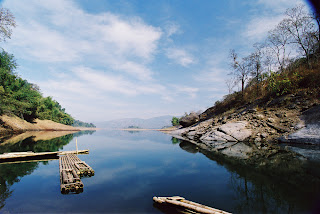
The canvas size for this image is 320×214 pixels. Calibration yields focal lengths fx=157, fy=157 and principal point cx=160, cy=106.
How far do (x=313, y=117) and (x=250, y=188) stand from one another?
16.8 meters

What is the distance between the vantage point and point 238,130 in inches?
880

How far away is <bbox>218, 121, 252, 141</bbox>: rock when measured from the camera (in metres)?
21.5

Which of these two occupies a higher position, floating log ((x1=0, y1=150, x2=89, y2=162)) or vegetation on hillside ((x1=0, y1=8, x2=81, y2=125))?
vegetation on hillside ((x1=0, y1=8, x2=81, y2=125))

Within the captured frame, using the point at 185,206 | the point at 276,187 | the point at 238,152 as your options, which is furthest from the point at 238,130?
the point at 185,206

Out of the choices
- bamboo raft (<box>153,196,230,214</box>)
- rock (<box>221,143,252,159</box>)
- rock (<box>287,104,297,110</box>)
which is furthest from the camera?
rock (<box>287,104,297,110</box>)

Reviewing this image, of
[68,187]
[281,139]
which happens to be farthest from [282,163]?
[68,187]

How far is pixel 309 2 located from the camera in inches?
322

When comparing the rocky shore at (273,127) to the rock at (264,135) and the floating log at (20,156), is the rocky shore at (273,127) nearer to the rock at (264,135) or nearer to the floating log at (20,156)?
the rock at (264,135)

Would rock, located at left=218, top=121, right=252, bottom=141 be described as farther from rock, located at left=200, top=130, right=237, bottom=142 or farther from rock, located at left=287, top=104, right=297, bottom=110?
rock, located at left=287, top=104, right=297, bottom=110

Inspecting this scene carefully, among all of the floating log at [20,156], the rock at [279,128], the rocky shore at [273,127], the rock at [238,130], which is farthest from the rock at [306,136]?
the floating log at [20,156]

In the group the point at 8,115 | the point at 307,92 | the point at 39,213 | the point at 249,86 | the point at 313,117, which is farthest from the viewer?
Result: the point at 8,115

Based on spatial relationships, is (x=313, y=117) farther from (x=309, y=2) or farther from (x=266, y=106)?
(x=309, y=2)

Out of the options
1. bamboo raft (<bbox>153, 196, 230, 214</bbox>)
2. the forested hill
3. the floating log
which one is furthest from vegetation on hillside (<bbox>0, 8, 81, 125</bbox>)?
bamboo raft (<bbox>153, 196, 230, 214</bbox>)

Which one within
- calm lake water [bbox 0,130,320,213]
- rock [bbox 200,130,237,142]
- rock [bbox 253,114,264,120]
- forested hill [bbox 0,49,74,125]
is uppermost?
forested hill [bbox 0,49,74,125]
